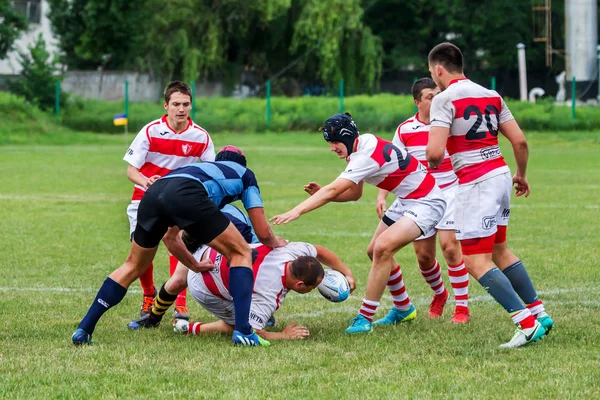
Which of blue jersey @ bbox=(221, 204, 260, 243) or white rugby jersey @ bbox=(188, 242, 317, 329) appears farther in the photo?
blue jersey @ bbox=(221, 204, 260, 243)

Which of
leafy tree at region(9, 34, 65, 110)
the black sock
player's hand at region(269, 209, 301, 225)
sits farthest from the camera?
leafy tree at region(9, 34, 65, 110)

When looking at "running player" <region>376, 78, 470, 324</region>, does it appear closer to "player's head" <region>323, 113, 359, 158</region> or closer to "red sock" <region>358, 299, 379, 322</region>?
"red sock" <region>358, 299, 379, 322</region>

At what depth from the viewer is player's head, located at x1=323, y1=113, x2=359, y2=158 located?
7531 mm

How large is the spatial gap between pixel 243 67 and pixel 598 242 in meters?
39.4

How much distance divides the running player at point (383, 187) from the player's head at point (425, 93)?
0.80 m

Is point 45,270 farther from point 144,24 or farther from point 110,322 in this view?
point 144,24

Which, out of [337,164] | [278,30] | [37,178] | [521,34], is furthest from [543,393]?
[521,34]

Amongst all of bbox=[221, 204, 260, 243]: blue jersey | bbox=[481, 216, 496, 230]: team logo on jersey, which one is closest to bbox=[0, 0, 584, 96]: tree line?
bbox=[221, 204, 260, 243]: blue jersey

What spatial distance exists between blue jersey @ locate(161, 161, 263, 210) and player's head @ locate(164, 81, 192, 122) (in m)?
1.41

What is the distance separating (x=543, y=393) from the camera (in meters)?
5.53

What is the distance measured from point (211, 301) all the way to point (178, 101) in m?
1.87

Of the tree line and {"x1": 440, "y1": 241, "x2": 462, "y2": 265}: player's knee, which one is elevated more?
the tree line

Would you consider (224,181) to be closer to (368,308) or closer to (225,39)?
(368,308)

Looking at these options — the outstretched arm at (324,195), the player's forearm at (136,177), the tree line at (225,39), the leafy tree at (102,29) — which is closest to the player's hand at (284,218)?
the outstretched arm at (324,195)
